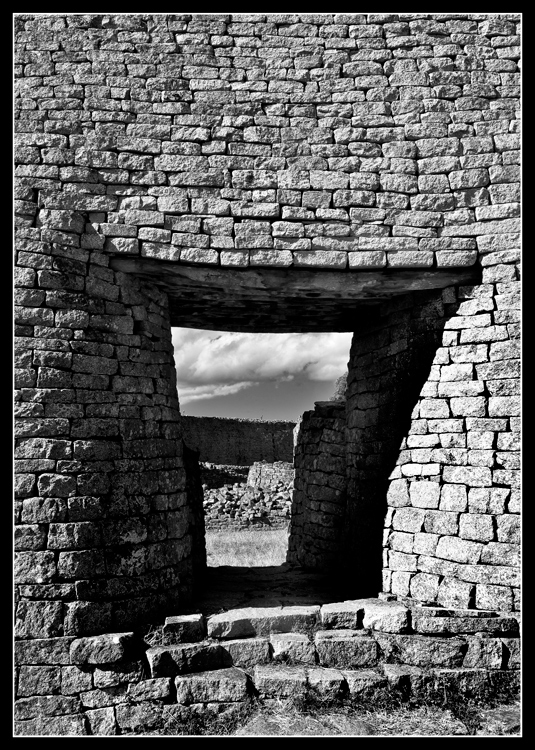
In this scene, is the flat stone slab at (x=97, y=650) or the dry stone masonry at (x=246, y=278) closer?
the flat stone slab at (x=97, y=650)

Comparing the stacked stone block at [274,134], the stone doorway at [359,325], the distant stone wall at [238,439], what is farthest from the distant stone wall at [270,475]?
the stacked stone block at [274,134]

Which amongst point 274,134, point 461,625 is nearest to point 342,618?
point 461,625

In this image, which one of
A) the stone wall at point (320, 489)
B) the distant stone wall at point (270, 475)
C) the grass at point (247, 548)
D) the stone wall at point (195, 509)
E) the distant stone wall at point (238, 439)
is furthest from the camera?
the distant stone wall at point (238, 439)

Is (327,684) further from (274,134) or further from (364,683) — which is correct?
(274,134)

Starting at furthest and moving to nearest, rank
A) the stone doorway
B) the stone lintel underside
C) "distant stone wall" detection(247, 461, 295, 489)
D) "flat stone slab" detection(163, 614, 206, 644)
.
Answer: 1. "distant stone wall" detection(247, 461, 295, 489)
2. the stone doorway
3. the stone lintel underside
4. "flat stone slab" detection(163, 614, 206, 644)

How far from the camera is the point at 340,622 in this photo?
4836 mm

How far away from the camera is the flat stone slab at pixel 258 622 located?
182 inches

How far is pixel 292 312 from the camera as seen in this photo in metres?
6.23

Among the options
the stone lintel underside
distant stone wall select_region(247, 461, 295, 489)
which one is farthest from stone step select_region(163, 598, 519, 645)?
distant stone wall select_region(247, 461, 295, 489)

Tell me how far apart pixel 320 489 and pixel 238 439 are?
1510 centimetres

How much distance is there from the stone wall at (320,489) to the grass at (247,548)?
236cm

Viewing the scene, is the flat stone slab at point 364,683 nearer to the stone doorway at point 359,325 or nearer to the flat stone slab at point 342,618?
the flat stone slab at point 342,618

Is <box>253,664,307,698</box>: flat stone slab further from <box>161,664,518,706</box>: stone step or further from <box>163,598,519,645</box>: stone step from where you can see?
<box>163,598,519,645</box>: stone step

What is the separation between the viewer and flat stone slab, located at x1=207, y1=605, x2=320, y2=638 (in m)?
4.63
